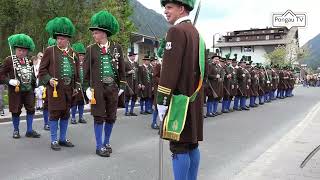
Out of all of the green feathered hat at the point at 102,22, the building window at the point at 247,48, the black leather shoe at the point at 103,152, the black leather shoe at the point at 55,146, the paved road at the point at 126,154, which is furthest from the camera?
the building window at the point at 247,48

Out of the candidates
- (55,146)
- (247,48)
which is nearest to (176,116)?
(55,146)

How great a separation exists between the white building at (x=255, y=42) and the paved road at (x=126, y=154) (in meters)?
74.6

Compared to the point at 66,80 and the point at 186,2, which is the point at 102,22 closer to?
the point at 66,80

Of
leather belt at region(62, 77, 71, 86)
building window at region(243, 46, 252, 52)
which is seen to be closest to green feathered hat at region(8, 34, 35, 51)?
leather belt at region(62, 77, 71, 86)

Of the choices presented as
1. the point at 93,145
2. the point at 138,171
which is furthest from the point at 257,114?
the point at 138,171

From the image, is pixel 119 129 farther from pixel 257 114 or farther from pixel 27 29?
pixel 27 29

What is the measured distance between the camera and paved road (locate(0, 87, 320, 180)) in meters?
6.57

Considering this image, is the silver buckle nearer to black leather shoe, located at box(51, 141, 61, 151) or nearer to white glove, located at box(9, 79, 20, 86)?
black leather shoe, located at box(51, 141, 61, 151)

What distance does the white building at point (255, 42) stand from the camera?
89.2m

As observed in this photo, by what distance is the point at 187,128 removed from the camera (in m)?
4.38

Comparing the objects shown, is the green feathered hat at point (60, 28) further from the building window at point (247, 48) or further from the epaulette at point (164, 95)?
the building window at point (247, 48)

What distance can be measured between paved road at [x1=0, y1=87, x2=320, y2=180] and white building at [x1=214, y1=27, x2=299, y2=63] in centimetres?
7463

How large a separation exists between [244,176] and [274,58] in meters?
66.0

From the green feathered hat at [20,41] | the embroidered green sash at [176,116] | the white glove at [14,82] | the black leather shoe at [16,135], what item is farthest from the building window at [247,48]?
the embroidered green sash at [176,116]
